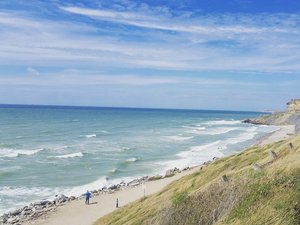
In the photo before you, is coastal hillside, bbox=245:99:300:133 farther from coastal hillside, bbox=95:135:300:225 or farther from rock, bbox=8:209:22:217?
coastal hillside, bbox=95:135:300:225

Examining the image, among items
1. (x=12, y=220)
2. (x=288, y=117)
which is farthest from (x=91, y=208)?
(x=288, y=117)

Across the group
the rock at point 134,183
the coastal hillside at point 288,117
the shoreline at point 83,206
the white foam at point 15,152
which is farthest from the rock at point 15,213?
the coastal hillside at point 288,117

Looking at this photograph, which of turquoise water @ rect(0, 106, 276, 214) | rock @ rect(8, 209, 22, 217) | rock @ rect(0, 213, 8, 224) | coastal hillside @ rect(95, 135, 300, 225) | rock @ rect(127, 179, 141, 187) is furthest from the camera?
rock @ rect(127, 179, 141, 187)

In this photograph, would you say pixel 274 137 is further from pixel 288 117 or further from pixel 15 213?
pixel 288 117

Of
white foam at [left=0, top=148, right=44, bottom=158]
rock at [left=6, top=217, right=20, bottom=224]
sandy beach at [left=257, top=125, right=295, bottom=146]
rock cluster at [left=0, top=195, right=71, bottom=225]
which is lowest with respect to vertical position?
rock at [left=6, top=217, right=20, bottom=224]

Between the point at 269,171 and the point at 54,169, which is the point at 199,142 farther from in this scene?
Result: the point at 269,171

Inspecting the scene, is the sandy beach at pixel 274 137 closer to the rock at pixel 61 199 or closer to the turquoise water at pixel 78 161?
the turquoise water at pixel 78 161

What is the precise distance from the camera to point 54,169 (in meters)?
51.3

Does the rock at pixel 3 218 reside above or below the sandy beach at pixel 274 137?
below

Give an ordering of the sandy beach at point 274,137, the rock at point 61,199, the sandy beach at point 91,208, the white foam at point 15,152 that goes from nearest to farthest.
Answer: the sandy beach at point 91,208 < the rock at point 61,199 < the white foam at point 15,152 < the sandy beach at point 274,137

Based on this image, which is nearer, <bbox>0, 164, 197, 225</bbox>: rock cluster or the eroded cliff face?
<bbox>0, 164, 197, 225</bbox>: rock cluster

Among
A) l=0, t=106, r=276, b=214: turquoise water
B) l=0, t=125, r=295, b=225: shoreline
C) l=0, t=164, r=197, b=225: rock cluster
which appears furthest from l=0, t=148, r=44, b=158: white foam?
l=0, t=125, r=295, b=225: shoreline

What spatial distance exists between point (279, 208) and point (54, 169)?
4037cm

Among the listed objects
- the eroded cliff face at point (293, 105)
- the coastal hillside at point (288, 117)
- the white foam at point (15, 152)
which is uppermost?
the eroded cliff face at point (293, 105)
